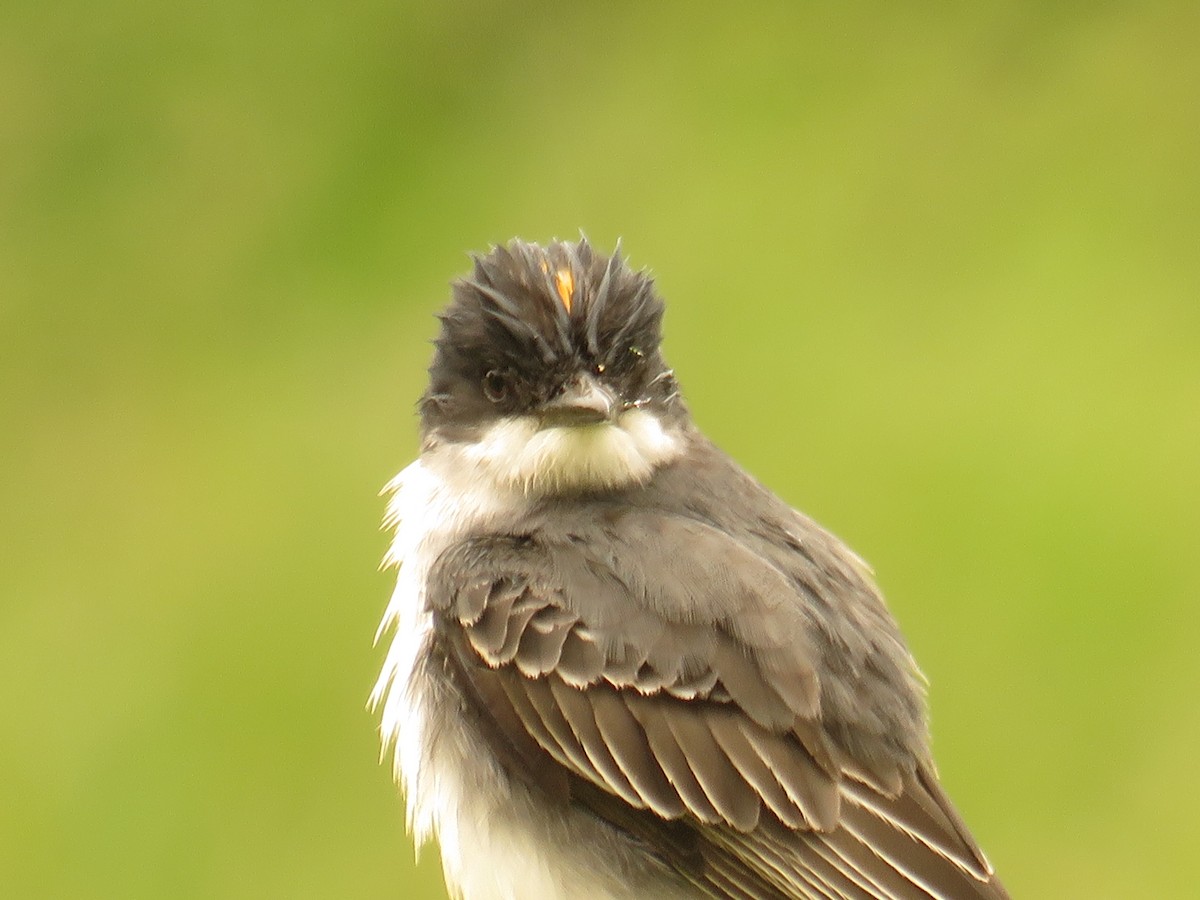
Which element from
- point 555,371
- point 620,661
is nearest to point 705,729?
point 620,661

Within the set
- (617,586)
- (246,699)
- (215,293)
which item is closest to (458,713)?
(617,586)

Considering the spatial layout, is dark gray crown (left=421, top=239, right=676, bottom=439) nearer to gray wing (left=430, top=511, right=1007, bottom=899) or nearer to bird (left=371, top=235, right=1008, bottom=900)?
bird (left=371, top=235, right=1008, bottom=900)

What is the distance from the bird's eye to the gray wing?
0.34 meters

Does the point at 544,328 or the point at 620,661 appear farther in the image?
the point at 544,328

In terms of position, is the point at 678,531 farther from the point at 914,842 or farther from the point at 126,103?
the point at 126,103

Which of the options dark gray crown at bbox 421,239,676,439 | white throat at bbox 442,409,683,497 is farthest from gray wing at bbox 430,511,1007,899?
dark gray crown at bbox 421,239,676,439

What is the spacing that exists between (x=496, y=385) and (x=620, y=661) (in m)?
0.57

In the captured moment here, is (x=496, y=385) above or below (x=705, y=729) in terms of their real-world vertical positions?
above

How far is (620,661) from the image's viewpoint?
3301 millimetres

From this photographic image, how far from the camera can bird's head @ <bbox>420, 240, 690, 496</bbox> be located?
3566mm

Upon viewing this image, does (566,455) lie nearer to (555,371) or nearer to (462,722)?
(555,371)

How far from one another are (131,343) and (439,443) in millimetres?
3783

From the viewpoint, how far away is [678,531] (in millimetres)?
3463

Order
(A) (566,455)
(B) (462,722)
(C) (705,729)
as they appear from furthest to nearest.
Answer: (A) (566,455) → (B) (462,722) → (C) (705,729)
